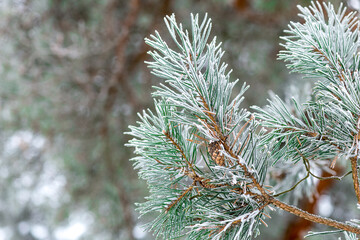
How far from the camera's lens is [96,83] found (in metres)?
2.61

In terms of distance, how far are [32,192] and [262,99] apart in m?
2.31

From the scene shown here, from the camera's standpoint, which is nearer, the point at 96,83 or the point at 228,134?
the point at 228,134

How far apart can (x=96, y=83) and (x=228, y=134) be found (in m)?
2.26

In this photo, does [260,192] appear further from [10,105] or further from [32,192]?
[32,192]

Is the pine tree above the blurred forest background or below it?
below

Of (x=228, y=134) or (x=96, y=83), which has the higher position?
(x=96, y=83)

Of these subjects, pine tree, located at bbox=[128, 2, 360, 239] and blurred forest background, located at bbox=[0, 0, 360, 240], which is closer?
pine tree, located at bbox=[128, 2, 360, 239]

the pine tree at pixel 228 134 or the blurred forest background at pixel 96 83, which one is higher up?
the blurred forest background at pixel 96 83

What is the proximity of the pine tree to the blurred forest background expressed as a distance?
177 cm

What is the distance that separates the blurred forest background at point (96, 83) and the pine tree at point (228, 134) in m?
1.77

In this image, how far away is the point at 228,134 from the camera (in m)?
0.47

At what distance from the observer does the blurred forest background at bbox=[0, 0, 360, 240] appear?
2.41 m

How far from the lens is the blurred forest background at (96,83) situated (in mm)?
2412

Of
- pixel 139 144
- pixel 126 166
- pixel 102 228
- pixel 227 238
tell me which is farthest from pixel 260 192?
pixel 102 228
